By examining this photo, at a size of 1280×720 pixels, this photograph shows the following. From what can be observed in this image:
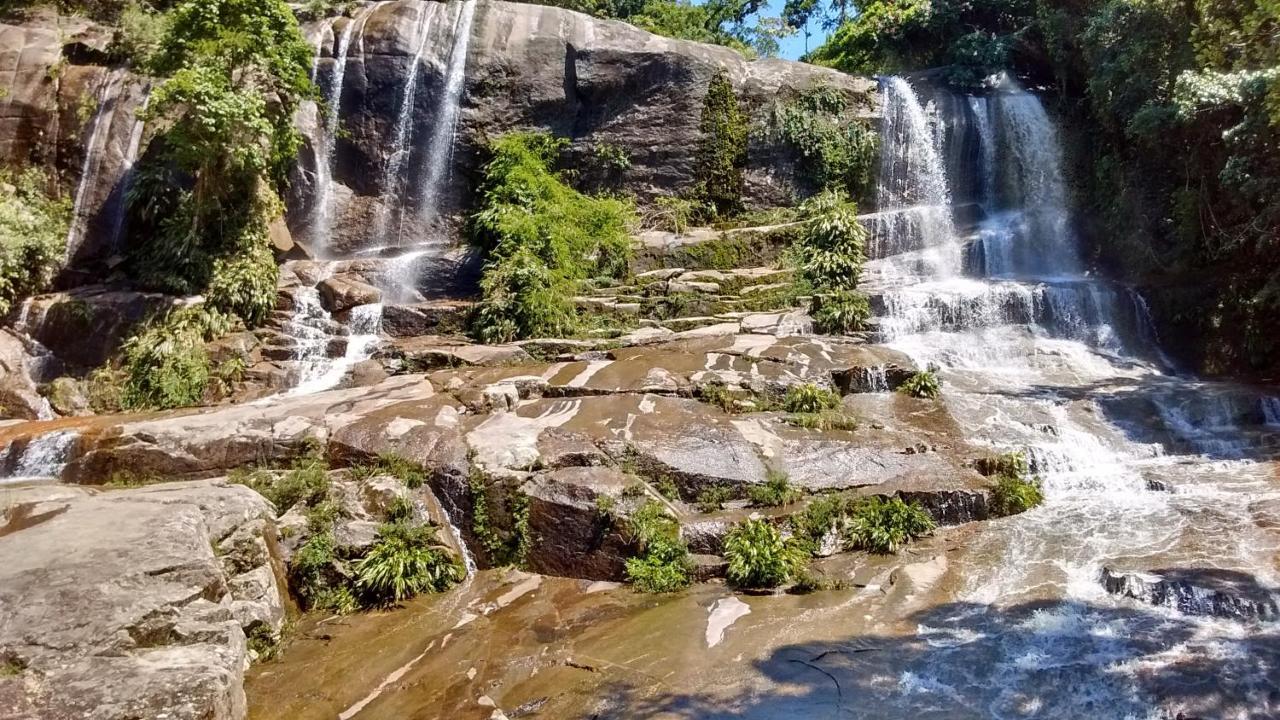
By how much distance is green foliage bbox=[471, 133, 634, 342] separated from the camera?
14.9 meters

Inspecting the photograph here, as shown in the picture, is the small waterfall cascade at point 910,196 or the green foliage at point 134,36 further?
the small waterfall cascade at point 910,196

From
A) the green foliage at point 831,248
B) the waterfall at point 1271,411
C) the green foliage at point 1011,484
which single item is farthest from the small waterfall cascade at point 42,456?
the waterfall at point 1271,411

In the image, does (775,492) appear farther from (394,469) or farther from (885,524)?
(394,469)

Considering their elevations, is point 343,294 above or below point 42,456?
above

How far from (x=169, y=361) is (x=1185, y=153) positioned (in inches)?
737

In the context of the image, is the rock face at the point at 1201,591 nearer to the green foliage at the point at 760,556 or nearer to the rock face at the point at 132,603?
the green foliage at the point at 760,556

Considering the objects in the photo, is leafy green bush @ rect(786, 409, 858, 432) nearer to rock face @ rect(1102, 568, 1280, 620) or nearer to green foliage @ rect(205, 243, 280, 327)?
rock face @ rect(1102, 568, 1280, 620)

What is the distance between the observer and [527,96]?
781 inches

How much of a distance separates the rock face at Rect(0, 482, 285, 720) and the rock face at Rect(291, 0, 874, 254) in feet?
41.8

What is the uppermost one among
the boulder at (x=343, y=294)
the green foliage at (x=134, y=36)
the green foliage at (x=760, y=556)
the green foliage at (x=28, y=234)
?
the green foliage at (x=134, y=36)

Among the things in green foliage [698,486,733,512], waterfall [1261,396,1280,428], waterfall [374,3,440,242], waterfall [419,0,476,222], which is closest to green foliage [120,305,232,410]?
waterfall [374,3,440,242]

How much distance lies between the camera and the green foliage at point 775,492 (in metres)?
9.02

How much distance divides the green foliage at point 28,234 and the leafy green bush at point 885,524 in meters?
15.4

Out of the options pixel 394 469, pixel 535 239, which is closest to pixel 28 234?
pixel 535 239
